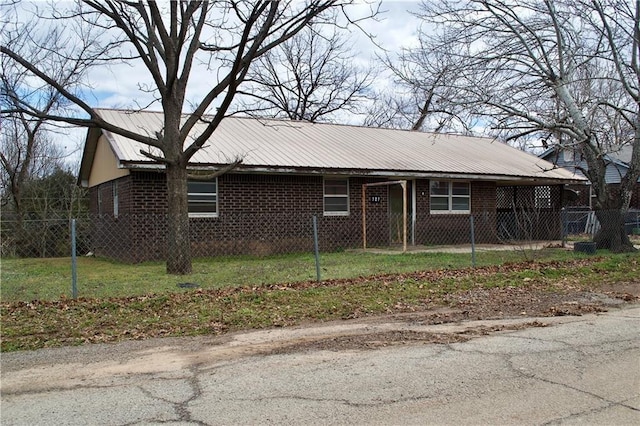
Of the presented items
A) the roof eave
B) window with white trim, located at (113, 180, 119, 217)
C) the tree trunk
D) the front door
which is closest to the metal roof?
the roof eave

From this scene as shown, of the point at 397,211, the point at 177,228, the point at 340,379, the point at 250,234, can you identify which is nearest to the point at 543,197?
the point at 397,211

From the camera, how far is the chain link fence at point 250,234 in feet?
50.2

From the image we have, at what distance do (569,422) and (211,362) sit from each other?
3229mm

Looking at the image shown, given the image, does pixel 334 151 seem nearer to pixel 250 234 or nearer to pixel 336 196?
pixel 336 196

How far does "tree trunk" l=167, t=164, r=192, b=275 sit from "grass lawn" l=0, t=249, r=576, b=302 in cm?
31

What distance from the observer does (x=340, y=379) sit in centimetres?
487

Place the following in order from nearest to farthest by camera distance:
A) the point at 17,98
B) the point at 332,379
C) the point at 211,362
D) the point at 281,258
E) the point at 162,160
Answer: the point at 332,379, the point at 211,362, the point at 17,98, the point at 162,160, the point at 281,258

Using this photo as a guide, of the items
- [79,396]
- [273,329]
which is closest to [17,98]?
[273,329]

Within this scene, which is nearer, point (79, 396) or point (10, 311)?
point (79, 396)

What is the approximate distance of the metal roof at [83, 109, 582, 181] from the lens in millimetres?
16281

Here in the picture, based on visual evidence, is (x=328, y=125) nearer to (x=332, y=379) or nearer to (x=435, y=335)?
(x=435, y=335)

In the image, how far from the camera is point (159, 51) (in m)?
12.1

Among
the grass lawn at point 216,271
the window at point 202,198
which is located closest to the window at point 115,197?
the grass lawn at point 216,271

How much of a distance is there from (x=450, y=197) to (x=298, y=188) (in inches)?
253
